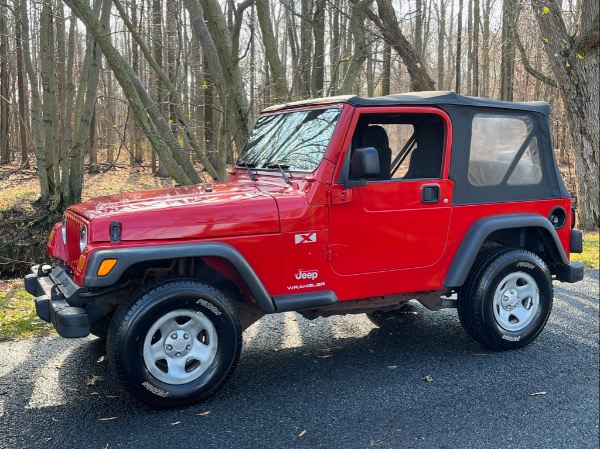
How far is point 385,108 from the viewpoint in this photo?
425cm

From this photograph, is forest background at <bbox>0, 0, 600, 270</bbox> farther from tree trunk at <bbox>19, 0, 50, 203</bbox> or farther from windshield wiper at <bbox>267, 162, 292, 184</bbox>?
windshield wiper at <bbox>267, 162, 292, 184</bbox>

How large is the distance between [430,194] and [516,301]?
50.6 inches

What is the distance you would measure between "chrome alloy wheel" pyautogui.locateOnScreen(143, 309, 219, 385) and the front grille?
0.79m

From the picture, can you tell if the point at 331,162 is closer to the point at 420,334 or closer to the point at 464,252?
the point at 464,252

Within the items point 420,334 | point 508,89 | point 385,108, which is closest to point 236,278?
point 385,108

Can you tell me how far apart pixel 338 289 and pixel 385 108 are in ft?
4.58

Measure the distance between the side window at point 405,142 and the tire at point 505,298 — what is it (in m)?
0.92

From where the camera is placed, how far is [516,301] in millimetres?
4758

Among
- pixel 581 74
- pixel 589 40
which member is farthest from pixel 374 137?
pixel 581 74

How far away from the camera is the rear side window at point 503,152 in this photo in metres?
4.55

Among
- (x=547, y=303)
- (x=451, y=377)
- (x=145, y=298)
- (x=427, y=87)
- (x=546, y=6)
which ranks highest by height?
(x=546, y=6)

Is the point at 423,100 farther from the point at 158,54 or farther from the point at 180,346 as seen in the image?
the point at 158,54

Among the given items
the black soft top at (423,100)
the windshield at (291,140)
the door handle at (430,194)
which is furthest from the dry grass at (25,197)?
the door handle at (430,194)

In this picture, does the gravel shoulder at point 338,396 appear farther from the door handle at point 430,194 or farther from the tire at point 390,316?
the door handle at point 430,194
